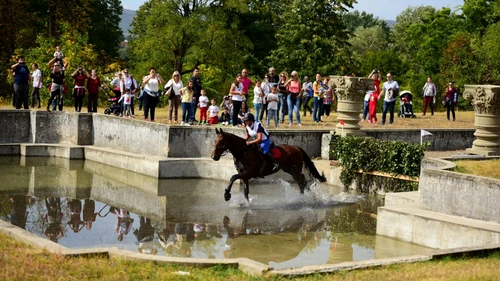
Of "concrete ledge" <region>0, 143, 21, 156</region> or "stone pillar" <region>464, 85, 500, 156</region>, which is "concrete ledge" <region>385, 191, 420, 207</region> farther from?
"concrete ledge" <region>0, 143, 21, 156</region>

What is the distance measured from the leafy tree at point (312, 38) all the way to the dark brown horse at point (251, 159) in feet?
130

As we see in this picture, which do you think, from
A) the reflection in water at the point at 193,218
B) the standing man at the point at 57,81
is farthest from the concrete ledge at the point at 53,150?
the reflection in water at the point at 193,218

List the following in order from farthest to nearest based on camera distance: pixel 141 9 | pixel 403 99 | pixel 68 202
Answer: pixel 141 9 < pixel 403 99 < pixel 68 202

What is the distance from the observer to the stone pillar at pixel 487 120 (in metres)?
22.4

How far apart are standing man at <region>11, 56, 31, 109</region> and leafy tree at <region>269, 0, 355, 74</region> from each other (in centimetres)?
3310

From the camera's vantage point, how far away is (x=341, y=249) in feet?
53.1

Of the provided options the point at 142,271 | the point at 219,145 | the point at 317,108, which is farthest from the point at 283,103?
the point at 142,271

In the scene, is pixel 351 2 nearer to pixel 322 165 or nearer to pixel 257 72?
pixel 257 72

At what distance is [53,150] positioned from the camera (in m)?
29.1

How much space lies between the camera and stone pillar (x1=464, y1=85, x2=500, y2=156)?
73.5 feet

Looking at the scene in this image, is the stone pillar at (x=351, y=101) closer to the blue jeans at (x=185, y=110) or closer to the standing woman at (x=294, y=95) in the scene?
the standing woman at (x=294, y=95)

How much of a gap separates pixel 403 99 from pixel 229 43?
22.3m

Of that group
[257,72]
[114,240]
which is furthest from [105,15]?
[114,240]

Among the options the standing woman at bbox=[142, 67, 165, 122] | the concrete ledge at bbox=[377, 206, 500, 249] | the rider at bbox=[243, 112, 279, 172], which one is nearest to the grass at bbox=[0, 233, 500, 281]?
the concrete ledge at bbox=[377, 206, 500, 249]
